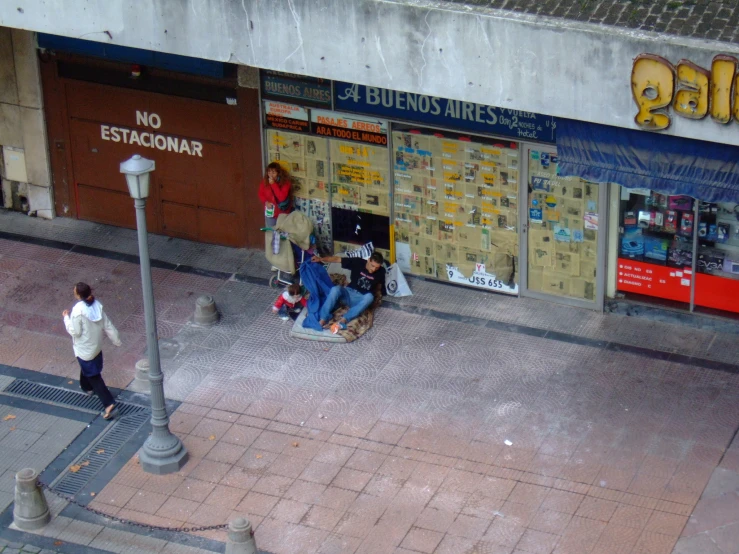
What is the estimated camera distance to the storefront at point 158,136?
15688 mm

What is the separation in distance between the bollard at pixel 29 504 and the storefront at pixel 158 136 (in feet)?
17.2

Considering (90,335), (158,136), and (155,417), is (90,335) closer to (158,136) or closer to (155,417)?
(155,417)

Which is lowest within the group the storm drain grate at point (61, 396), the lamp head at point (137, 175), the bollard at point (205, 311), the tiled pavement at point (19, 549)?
the tiled pavement at point (19, 549)

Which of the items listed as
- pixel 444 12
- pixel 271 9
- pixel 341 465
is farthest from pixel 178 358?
pixel 444 12

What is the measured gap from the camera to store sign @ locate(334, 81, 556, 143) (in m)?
14.1

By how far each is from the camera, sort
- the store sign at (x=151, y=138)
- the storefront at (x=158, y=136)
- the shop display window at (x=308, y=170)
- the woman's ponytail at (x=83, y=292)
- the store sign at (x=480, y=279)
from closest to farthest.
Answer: the woman's ponytail at (x=83, y=292) → the store sign at (x=480, y=279) → the shop display window at (x=308, y=170) → the storefront at (x=158, y=136) → the store sign at (x=151, y=138)

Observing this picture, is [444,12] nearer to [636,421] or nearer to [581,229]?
[581,229]

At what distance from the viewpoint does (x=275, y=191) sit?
50.4ft

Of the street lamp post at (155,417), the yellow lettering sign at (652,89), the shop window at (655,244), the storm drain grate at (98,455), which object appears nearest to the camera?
the yellow lettering sign at (652,89)

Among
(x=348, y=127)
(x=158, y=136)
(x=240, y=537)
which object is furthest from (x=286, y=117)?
(x=240, y=537)

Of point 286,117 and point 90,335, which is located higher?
point 286,117

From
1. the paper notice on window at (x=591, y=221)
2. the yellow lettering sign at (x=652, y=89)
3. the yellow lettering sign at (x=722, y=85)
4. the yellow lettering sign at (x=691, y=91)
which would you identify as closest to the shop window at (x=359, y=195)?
the paper notice on window at (x=591, y=221)

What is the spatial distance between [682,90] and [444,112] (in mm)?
3672

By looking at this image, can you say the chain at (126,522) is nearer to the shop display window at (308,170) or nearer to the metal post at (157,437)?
the metal post at (157,437)
